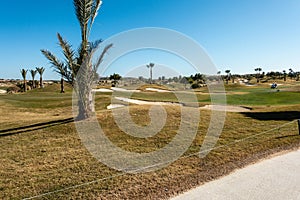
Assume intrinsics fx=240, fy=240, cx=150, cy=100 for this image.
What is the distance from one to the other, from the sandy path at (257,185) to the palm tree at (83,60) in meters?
7.79

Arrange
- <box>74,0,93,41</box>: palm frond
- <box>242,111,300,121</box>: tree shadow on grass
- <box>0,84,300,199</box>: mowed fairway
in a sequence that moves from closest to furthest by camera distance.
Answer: <box>0,84,300,199</box>: mowed fairway → <box>74,0,93,41</box>: palm frond → <box>242,111,300,121</box>: tree shadow on grass

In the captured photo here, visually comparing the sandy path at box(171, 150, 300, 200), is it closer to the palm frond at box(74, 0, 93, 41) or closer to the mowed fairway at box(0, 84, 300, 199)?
the mowed fairway at box(0, 84, 300, 199)

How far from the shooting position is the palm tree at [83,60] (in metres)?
11.3

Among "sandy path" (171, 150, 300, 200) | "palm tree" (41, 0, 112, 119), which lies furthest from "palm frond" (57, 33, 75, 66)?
"sandy path" (171, 150, 300, 200)

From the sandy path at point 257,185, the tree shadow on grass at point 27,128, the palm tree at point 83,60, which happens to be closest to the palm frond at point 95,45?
the palm tree at point 83,60

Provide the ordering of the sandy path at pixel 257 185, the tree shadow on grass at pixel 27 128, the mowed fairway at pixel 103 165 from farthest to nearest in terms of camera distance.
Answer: the tree shadow on grass at pixel 27 128, the mowed fairway at pixel 103 165, the sandy path at pixel 257 185

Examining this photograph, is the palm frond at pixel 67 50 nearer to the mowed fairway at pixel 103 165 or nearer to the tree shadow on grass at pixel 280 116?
the mowed fairway at pixel 103 165

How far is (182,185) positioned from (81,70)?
7.77 meters

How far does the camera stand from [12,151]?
8.28 metres

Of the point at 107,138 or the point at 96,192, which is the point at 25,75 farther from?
the point at 96,192

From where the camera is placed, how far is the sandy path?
16.5ft

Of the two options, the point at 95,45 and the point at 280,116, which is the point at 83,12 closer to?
the point at 95,45

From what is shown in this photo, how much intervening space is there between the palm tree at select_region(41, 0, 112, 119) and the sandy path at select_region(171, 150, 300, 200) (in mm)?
7790

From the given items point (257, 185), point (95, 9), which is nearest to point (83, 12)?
point (95, 9)
